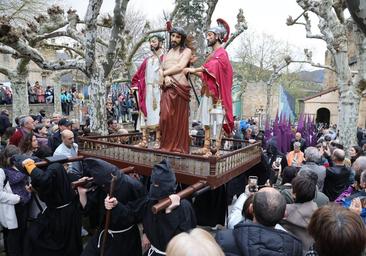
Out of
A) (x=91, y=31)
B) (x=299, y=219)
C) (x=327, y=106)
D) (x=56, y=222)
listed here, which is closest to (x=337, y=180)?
(x=299, y=219)

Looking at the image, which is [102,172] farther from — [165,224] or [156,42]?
[156,42]

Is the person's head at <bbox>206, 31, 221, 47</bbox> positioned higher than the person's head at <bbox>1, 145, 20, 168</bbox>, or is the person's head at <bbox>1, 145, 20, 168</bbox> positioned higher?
the person's head at <bbox>206, 31, 221, 47</bbox>

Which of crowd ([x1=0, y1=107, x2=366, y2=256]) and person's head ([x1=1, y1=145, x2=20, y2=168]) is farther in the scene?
person's head ([x1=1, y1=145, x2=20, y2=168])

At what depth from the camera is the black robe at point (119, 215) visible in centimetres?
337

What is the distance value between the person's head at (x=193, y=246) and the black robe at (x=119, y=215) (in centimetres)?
153

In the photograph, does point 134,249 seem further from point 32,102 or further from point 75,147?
point 32,102

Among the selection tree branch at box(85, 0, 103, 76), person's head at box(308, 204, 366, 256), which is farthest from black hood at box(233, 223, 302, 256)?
tree branch at box(85, 0, 103, 76)

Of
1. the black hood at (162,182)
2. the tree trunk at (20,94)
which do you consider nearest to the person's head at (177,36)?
the black hood at (162,182)

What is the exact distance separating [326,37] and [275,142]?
4.96 meters

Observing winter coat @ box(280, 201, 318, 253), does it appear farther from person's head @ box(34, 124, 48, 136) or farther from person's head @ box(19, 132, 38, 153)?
person's head @ box(34, 124, 48, 136)

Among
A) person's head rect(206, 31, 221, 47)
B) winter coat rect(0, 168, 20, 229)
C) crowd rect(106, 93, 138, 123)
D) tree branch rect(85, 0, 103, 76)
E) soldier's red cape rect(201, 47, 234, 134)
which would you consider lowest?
winter coat rect(0, 168, 20, 229)

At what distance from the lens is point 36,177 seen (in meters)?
3.87

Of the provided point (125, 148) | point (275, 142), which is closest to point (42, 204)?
point (125, 148)

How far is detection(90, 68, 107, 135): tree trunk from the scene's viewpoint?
907cm
